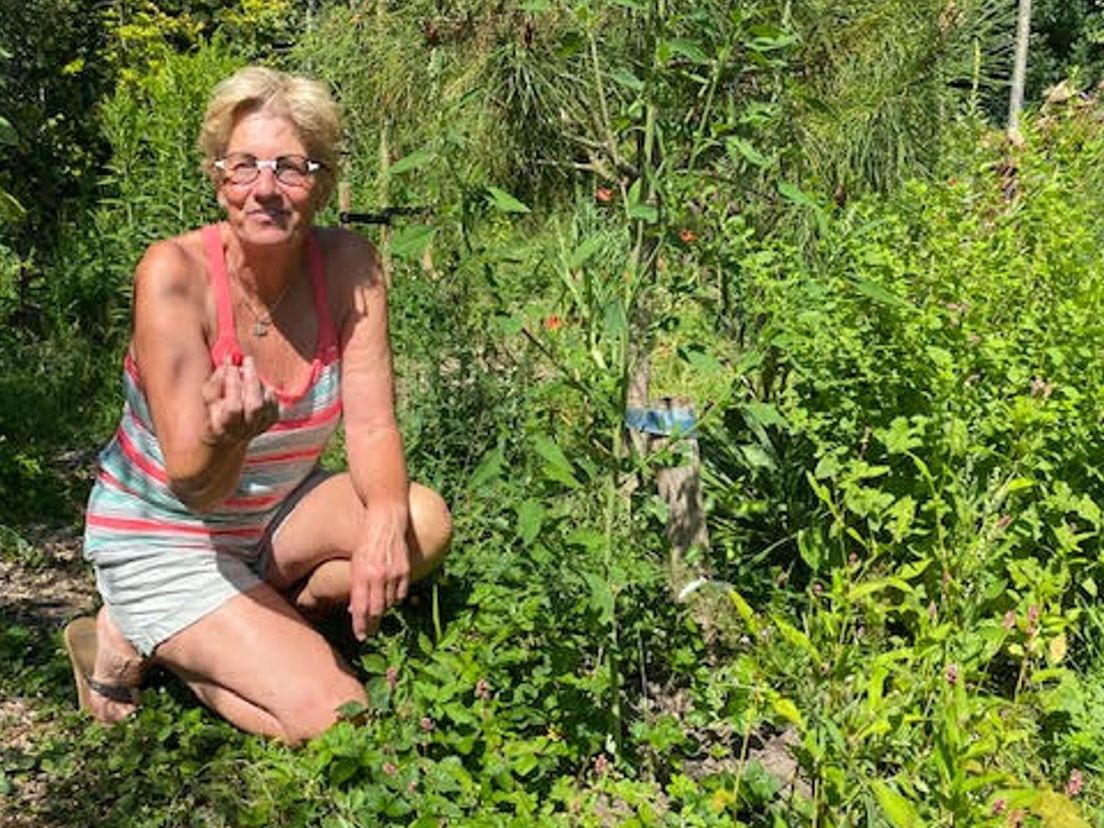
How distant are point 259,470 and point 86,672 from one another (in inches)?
20.3

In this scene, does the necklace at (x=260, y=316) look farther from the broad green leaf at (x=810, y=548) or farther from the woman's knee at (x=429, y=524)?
the broad green leaf at (x=810, y=548)

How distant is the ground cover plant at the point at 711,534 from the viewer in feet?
6.97

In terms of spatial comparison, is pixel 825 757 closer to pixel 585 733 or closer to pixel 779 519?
pixel 585 733

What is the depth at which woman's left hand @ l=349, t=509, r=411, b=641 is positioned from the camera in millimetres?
2473

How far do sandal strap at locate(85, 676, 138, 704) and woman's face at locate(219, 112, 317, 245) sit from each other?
35.1 inches

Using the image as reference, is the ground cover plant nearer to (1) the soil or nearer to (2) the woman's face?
(1) the soil

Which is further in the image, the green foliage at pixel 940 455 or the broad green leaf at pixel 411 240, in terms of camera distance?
the green foliage at pixel 940 455

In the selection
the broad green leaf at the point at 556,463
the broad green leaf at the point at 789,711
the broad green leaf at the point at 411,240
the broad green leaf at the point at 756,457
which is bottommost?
the broad green leaf at the point at 756,457

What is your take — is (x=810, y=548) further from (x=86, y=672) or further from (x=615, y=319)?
(x=86, y=672)

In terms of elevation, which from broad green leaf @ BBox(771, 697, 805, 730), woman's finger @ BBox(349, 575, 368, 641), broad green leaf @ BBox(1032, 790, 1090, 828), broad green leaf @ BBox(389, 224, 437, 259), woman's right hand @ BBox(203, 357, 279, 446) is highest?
broad green leaf @ BBox(389, 224, 437, 259)

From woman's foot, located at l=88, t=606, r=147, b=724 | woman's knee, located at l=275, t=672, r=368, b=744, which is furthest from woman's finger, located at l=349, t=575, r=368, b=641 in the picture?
woman's foot, located at l=88, t=606, r=147, b=724

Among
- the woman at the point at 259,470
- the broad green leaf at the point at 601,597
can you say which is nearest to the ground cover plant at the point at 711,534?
the broad green leaf at the point at 601,597

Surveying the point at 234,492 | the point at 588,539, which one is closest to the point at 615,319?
the point at 588,539

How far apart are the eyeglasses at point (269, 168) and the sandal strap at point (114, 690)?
99cm
